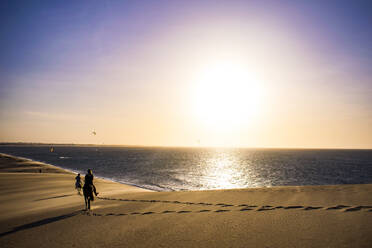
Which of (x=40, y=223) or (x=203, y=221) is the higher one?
(x=203, y=221)

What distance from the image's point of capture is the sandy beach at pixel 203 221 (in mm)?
8078

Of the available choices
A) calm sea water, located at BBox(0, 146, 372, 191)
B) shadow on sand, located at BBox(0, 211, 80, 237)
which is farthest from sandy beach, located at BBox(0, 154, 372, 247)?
calm sea water, located at BBox(0, 146, 372, 191)

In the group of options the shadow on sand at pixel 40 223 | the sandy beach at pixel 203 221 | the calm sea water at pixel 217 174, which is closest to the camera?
the sandy beach at pixel 203 221

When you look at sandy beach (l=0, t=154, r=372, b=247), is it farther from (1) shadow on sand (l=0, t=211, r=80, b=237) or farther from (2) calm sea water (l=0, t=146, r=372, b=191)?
(2) calm sea water (l=0, t=146, r=372, b=191)

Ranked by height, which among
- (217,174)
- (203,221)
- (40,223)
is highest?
(203,221)

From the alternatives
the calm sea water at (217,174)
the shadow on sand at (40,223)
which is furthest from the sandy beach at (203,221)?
the calm sea water at (217,174)

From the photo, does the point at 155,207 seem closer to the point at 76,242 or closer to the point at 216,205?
the point at 216,205

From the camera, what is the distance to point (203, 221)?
10352mm

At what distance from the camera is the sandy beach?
808 centimetres

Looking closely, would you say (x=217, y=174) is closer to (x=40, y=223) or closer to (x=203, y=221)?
(x=203, y=221)

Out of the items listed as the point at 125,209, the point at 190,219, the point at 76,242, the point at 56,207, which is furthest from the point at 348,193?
the point at 56,207

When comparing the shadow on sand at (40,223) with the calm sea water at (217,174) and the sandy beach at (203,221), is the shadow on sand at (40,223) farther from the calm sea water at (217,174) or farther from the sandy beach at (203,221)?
the calm sea water at (217,174)

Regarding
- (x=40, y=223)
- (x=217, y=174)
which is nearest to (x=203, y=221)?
(x=40, y=223)

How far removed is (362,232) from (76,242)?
419 inches
